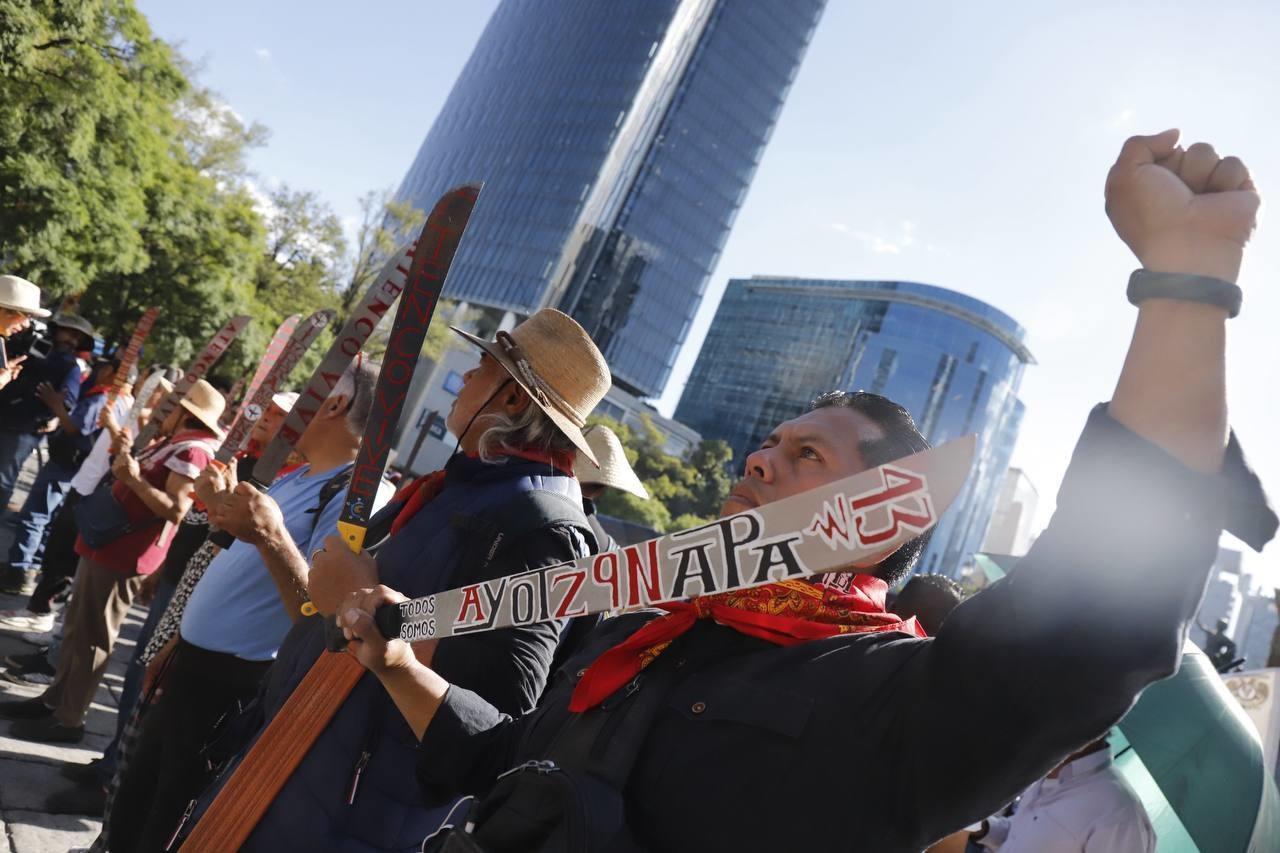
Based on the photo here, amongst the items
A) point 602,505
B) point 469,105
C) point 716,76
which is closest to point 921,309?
point 716,76

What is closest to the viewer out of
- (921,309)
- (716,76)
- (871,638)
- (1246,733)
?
(871,638)

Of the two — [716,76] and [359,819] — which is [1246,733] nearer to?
[359,819]

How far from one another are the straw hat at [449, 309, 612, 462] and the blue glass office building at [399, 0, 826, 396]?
6522 cm

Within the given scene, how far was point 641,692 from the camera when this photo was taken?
127 cm

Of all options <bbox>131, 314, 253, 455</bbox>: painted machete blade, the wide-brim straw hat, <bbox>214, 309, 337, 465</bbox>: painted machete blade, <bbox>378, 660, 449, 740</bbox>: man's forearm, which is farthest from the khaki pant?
<bbox>378, 660, 449, 740</bbox>: man's forearm

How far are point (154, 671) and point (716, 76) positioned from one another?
8191 centimetres

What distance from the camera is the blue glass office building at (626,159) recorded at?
69812 mm

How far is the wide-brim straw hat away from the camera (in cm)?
475

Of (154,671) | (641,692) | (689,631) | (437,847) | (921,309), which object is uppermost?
(921,309)

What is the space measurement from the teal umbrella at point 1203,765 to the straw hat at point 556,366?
165 centimetres

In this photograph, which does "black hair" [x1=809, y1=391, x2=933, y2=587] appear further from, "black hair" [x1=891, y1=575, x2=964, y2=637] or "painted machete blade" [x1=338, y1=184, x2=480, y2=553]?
"black hair" [x1=891, y1=575, x2=964, y2=637]

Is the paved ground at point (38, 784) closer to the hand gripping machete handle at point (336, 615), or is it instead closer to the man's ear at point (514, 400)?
the hand gripping machete handle at point (336, 615)

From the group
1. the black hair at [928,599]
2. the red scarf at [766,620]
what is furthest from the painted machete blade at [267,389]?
the black hair at [928,599]

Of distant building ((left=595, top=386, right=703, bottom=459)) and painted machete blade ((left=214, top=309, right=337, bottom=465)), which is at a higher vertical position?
distant building ((left=595, top=386, right=703, bottom=459))
